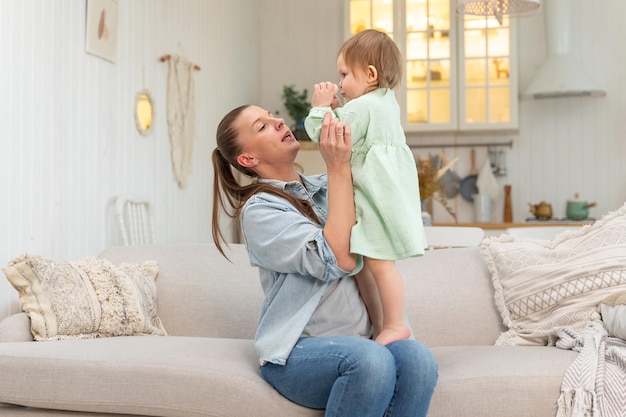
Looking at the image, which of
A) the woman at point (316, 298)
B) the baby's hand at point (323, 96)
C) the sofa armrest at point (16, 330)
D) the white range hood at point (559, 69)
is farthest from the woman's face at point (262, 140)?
the white range hood at point (559, 69)

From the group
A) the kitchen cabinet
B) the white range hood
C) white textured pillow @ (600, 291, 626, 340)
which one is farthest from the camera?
the kitchen cabinet

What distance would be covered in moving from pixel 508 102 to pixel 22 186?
3833mm

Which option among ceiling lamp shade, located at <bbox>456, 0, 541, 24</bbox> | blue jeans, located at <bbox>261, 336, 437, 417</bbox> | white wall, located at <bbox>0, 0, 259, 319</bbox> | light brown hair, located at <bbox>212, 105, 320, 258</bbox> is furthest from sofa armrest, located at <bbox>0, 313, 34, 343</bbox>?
ceiling lamp shade, located at <bbox>456, 0, 541, 24</bbox>

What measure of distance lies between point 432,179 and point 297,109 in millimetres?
1303

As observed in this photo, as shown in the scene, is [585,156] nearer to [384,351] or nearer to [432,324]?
[432,324]

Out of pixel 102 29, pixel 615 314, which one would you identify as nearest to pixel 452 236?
pixel 615 314

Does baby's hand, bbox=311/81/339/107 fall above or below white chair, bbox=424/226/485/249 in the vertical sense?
above

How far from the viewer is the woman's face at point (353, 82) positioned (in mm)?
2033

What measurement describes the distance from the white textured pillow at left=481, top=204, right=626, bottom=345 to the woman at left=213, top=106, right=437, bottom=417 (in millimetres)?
775

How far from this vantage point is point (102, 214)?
149 inches

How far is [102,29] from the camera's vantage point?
3828 millimetres

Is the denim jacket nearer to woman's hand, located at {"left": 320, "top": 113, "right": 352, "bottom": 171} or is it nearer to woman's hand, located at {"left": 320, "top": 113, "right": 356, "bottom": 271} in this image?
woman's hand, located at {"left": 320, "top": 113, "right": 356, "bottom": 271}

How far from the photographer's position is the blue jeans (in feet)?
5.61

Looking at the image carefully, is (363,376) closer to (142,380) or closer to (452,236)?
(142,380)
